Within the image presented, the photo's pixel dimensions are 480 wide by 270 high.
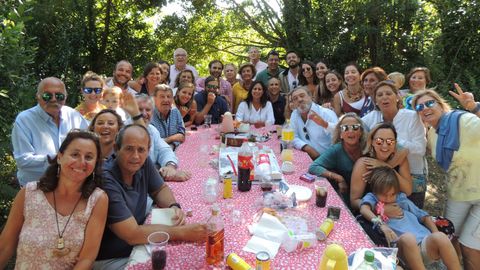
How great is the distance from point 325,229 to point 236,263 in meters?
0.71

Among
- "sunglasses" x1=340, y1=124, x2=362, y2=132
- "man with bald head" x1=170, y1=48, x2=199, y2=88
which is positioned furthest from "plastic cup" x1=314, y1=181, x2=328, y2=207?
"man with bald head" x1=170, y1=48, x2=199, y2=88

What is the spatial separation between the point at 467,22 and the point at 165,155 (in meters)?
7.51

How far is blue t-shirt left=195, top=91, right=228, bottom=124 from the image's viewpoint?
19.4ft

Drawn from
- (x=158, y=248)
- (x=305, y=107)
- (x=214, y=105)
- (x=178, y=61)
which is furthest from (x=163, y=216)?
(x=178, y=61)

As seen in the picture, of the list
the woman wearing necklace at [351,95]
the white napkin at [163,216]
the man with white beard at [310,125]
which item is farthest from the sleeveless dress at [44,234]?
the woman wearing necklace at [351,95]

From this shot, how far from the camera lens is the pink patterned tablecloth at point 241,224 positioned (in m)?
1.94

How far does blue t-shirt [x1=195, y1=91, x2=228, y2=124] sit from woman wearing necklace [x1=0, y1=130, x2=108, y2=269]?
380 cm

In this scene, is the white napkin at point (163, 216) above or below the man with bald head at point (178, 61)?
below

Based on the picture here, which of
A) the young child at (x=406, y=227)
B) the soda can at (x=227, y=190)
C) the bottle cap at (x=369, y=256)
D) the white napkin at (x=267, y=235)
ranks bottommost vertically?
the young child at (x=406, y=227)

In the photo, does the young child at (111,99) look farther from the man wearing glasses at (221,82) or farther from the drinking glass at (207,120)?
the man wearing glasses at (221,82)

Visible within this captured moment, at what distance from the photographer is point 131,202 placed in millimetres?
2381

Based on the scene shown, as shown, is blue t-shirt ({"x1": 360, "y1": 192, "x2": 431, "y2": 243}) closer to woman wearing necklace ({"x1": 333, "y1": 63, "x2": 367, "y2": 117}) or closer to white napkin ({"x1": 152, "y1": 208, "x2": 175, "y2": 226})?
white napkin ({"x1": 152, "y1": 208, "x2": 175, "y2": 226})

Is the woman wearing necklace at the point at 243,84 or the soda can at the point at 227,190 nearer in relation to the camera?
the soda can at the point at 227,190

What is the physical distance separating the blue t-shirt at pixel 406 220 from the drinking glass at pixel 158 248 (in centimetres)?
179
